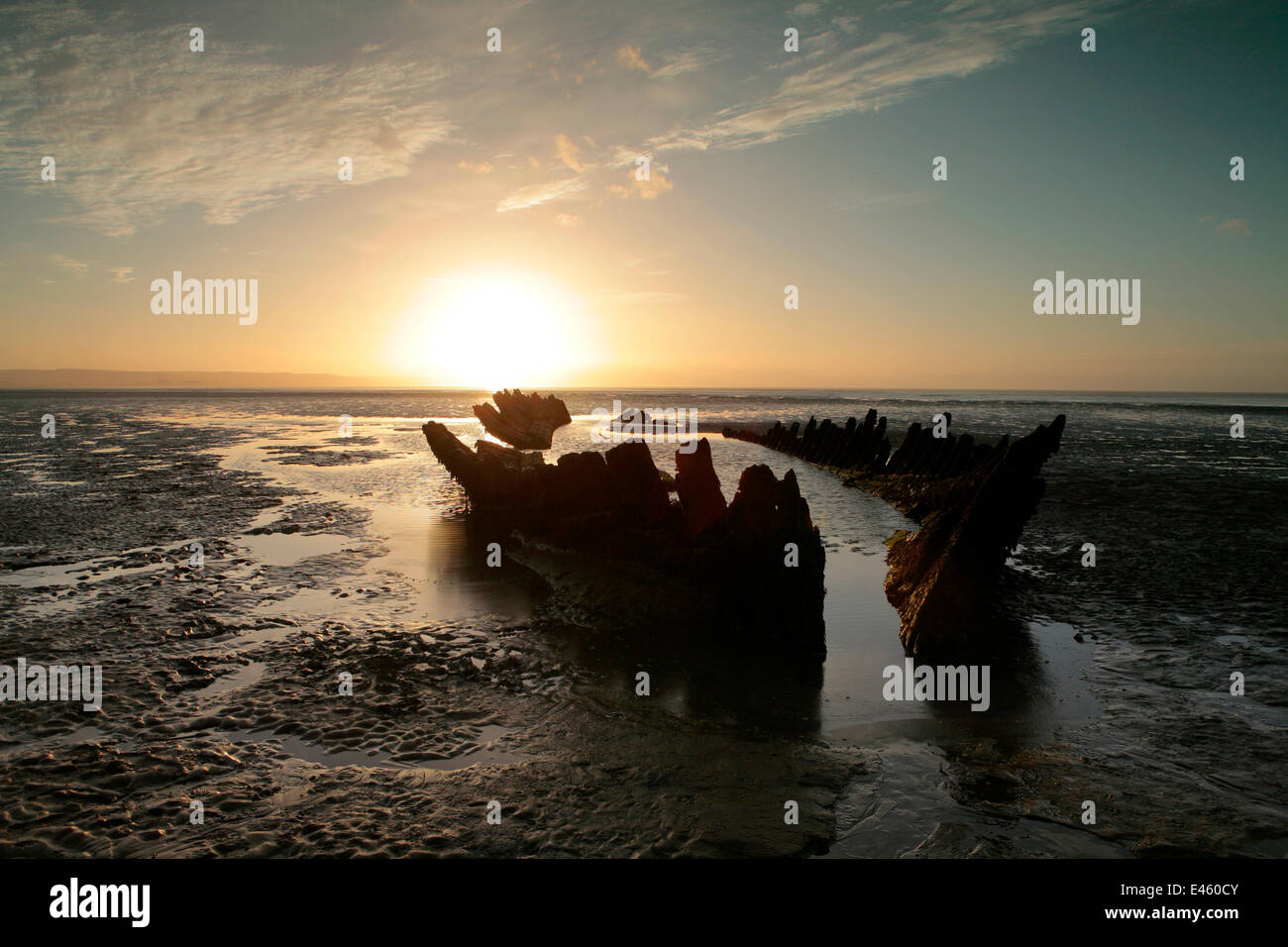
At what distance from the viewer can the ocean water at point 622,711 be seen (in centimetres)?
498

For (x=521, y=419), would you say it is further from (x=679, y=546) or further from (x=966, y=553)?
(x=966, y=553)

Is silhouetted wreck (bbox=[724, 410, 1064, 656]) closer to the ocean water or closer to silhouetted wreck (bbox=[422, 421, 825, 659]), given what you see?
the ocean water

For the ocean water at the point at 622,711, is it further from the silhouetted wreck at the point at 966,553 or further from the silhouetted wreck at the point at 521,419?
the silhouetted wreck at the point at 521,419

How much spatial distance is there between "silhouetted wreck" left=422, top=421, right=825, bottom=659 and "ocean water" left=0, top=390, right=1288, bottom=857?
605 millimetres

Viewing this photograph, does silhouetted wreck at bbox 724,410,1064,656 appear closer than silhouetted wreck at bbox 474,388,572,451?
Yes

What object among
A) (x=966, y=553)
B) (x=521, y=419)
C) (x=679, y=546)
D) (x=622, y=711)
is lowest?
(x=622, y=711)

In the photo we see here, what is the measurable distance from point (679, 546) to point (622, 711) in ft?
14.8

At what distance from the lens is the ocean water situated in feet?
16.3

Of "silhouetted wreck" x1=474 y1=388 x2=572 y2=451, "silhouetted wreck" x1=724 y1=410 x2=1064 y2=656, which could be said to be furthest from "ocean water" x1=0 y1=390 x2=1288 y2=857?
"silhouetted wreck" x1=474 y1=388 x2=572 y2=451

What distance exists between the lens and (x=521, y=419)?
4619 cm

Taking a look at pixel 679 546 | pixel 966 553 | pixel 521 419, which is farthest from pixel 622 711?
pixel 521 419
